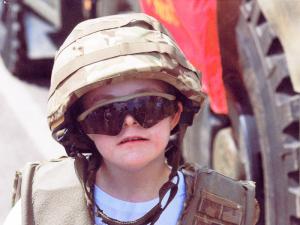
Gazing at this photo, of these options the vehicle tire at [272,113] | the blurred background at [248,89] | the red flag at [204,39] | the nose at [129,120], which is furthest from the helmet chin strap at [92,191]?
the red flag at [204,39]

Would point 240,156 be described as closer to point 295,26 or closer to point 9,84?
point 295,26

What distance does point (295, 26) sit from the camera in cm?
294

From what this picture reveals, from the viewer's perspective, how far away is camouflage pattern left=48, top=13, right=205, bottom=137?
2244 mm

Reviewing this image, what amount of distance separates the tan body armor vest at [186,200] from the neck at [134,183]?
0.33 feet

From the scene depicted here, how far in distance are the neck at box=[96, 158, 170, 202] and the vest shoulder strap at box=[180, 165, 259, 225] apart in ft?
0.36

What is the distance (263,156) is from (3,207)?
7.00 feet

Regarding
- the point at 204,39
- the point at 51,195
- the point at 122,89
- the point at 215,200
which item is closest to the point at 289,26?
the point at 204,39

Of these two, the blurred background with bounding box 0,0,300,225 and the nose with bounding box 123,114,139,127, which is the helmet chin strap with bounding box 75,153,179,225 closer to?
the nose with bounding box 123,114,139,127

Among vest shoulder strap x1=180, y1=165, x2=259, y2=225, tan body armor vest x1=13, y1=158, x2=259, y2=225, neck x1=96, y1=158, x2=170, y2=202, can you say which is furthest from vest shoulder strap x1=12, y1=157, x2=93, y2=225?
vest shoulder strap x1=180, y1=165, x2=259, y2=225

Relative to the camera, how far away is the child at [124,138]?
88.4 inches

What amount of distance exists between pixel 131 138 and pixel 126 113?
0.08 meters

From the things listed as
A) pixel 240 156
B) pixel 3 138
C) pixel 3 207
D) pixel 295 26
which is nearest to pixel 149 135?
pixel 295 26

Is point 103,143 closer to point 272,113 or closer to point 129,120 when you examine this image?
point 129,120

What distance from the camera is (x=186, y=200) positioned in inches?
95.3
